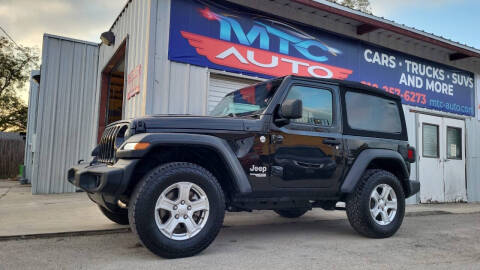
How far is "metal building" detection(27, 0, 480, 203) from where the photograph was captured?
672cm

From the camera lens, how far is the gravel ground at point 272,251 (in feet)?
10.5

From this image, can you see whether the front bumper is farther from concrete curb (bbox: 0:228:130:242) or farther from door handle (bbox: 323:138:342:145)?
door handle (bbox: 323:138:342:145)

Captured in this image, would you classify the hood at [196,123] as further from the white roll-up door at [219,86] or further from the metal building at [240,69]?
the white roll-up door at [219,86]

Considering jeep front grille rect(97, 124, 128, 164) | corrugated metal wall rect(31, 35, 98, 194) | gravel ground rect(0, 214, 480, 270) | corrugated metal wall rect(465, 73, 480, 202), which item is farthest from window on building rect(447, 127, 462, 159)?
corrugated metal wall rect(31, 35, 98, 194)

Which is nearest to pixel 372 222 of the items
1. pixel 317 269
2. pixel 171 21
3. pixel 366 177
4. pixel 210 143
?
pixel 366 177

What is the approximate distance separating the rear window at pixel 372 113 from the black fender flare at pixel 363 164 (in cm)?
35

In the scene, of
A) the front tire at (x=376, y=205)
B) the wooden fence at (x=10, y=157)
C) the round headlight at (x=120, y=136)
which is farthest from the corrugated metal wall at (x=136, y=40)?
the wooden fence at (x=10, y=157)

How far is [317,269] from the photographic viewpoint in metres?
3.10

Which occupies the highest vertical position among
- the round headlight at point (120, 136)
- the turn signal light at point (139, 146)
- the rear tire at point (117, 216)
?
the round headlight at point (120, 136)

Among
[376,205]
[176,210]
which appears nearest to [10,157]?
[176,210]

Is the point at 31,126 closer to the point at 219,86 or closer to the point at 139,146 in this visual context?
the point at 219,86

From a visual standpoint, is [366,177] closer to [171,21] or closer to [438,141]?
[171,21]

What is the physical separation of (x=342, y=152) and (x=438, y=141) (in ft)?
25.7

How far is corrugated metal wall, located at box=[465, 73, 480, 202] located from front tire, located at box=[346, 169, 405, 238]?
8.23 metres
